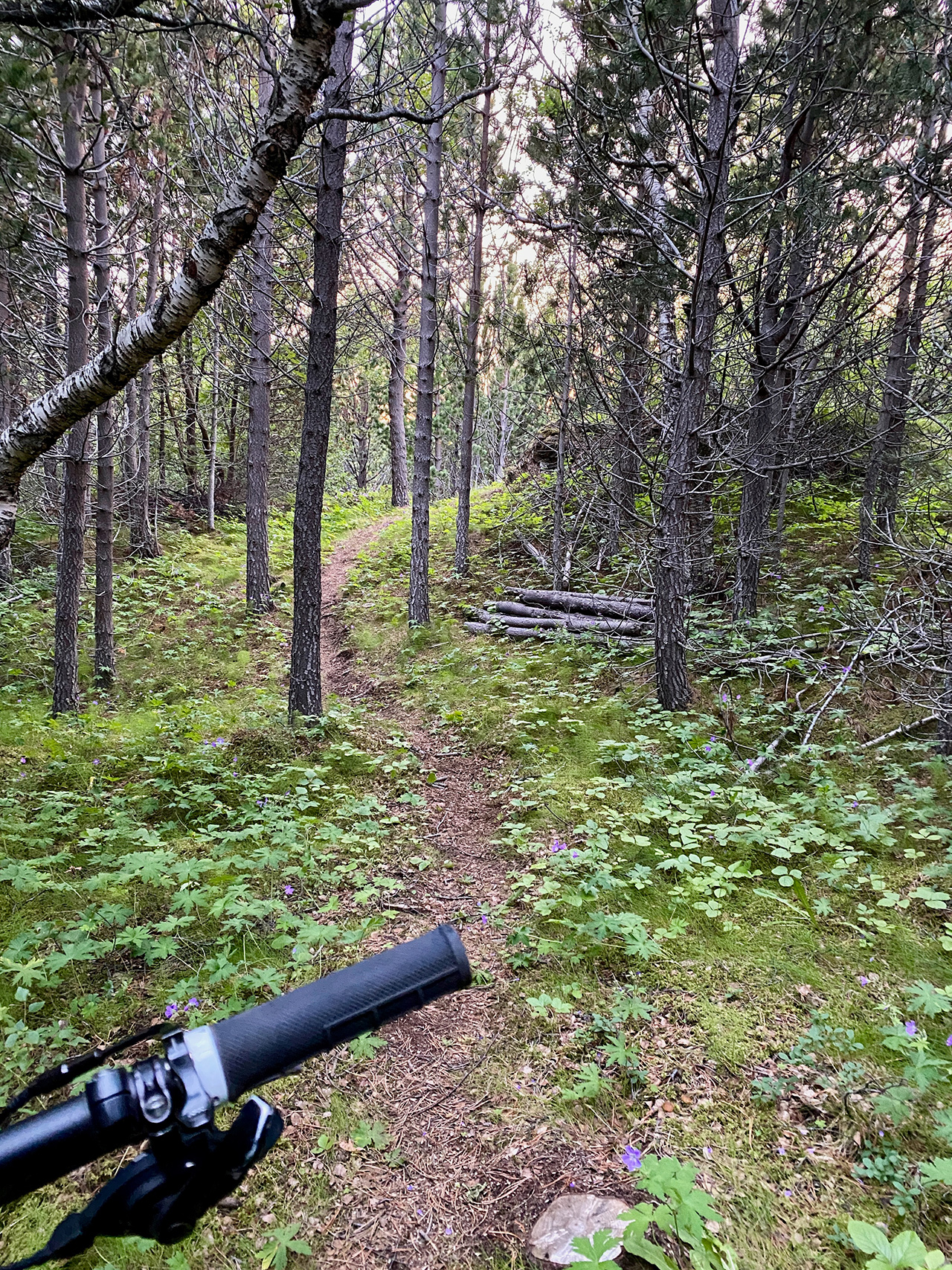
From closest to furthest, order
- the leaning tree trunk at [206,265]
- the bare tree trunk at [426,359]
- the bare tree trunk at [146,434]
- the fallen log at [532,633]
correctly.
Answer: the leaning tree trunk at [206,265] < the fallen log at [532,633] < the bare tree trunk at [426,359] < the bare tree trunk at [146,434]

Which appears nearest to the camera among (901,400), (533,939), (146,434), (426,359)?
(533,939)

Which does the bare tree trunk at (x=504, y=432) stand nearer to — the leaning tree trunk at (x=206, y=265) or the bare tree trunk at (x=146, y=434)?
the bare tree trunk at (x=146, y=434)

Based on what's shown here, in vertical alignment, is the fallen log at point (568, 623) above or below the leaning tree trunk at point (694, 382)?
below

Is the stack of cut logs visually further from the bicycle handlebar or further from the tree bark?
the bicycle handlebar

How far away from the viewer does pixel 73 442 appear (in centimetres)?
783

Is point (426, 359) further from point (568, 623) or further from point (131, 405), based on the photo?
point (131, 405)

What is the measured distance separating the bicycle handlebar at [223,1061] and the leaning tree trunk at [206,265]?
347 centimetres

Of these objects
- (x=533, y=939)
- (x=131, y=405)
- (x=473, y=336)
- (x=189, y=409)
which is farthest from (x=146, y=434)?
(x=533, y=939)

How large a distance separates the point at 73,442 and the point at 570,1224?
351 inches

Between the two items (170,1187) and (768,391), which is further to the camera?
(768,391)

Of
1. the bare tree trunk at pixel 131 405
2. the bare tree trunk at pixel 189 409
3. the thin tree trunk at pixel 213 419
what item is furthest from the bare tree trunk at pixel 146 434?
the thin tree trunk at pixel 213 419

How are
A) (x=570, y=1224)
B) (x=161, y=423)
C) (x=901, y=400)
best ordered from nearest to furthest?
(x=570, y=1224) → (x=901, y=400) → (x=161, y=423)

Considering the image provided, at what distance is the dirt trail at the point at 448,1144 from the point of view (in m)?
2.42

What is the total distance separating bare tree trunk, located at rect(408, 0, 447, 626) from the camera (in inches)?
410
